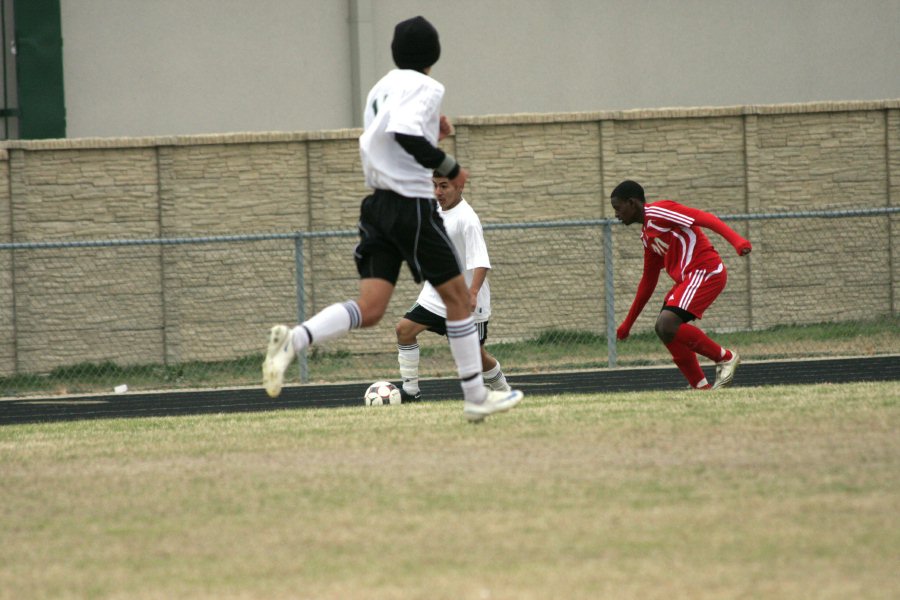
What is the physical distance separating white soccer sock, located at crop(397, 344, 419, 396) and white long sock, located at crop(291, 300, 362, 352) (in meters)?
3.27

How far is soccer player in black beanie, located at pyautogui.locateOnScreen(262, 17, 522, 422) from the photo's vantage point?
22.2ft

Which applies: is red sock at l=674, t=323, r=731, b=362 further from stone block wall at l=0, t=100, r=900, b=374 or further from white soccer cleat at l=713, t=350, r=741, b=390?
stone block wall at l=0, t=100, r=900, b=374

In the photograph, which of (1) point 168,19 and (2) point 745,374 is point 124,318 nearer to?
(1) point 168,19

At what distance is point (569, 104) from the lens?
20.3 metres

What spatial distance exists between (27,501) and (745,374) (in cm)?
908

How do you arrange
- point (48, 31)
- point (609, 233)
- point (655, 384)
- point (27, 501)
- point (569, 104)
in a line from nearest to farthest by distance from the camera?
point (27, 501) < point (655, 384) < point (609, 233) < point (48, 31) < point (569, 104)

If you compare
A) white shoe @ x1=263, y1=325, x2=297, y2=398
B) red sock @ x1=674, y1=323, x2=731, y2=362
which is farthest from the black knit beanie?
red sock @ x1=674, y1=323, x2=731, y2=362

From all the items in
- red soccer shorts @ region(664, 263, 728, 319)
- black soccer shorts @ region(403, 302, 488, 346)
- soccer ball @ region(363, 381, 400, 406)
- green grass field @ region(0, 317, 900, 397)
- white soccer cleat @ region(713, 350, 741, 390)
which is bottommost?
green grass field @ region(0, 317, 900, 397)

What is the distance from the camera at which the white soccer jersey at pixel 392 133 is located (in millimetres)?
6805

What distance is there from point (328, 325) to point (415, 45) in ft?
5.21

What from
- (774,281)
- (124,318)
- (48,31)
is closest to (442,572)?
(124,318)

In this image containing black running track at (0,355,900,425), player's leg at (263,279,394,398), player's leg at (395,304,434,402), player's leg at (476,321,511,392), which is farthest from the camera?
black running track at (0,355,900,425)

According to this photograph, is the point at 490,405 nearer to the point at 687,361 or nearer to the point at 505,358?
the point at 687,361

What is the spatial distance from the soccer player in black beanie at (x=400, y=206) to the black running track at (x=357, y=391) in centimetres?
458
